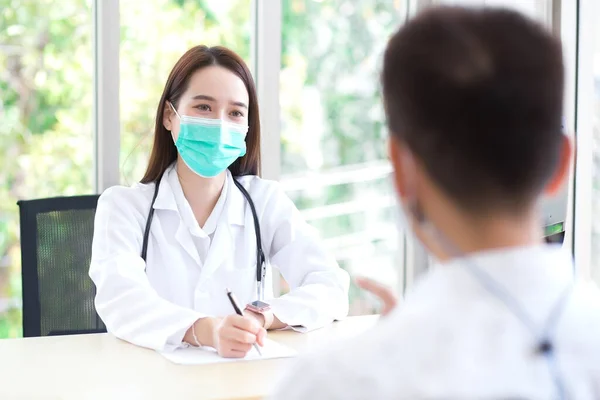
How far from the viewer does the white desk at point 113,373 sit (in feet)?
4.62

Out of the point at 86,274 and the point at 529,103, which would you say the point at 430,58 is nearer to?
the point at 529,103

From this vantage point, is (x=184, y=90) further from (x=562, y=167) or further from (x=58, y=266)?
(x=562, y=167)

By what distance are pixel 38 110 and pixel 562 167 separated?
2.35m

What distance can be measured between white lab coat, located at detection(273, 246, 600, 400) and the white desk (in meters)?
0.71

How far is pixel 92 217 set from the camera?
2334 mm

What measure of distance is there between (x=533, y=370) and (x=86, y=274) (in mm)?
1811

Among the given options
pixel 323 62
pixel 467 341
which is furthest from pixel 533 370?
pixel 323 62

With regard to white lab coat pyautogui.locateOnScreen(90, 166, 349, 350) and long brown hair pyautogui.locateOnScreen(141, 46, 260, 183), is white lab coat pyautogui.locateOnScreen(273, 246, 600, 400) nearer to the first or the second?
white lab coat pyautogui.locateOnScreen(90, 166, 349, 350)

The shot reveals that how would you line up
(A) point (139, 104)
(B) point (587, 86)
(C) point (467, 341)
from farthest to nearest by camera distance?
1. (B) point (587, 86)
2. (A) point (139, 104)
3. (C) point (467, 341)

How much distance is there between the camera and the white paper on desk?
1.61m

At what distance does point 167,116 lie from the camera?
7.38ft

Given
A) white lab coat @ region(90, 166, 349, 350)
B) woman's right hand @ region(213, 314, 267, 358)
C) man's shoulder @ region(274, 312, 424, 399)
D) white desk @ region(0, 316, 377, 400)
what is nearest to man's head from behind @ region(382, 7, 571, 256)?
man's shoulder @ region(274, 312, 424, 399)

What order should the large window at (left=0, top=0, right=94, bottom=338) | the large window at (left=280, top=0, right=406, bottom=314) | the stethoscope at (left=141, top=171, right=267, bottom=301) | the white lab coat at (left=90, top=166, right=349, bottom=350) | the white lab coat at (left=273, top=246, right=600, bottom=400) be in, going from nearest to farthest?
the white lab coat at (left=273, top=246, right=600, bottom=400) < the white lab coat at (left=90, top=166, right=349, bottom=350) < the stethoscope at (left=141, top=171, right=267, bottom=301) < the large window at (left=0, top=0, right=94, bottom=338) < the large window at (left=280, top=0, right=406, bottom=314)

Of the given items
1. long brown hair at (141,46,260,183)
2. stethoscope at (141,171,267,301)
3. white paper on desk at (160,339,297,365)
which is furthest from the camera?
long brown hair at (141,46,260,183)
